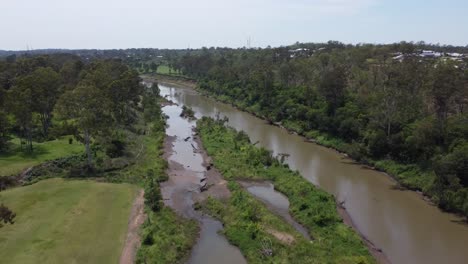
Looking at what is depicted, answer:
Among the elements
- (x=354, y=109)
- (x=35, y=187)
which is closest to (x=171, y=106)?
(x=354, y=109)

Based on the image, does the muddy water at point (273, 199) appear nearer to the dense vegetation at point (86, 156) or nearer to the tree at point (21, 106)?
the dense vegetation at point (86, 156)

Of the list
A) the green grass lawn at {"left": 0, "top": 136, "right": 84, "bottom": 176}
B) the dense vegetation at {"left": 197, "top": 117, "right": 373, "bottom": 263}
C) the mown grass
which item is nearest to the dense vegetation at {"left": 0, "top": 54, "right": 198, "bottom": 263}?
the green grass lawn at {"left": 0, "top": 136, "right": 84, "bottom": 176}

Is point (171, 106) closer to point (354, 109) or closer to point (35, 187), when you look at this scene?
point (354, 109)

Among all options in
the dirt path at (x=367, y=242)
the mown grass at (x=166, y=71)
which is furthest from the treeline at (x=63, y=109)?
the mown grass at (x=166, y=71)

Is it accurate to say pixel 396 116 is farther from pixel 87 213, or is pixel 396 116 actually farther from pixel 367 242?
pixel 87 213

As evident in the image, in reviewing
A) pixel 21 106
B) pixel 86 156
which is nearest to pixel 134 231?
pixel 86 156

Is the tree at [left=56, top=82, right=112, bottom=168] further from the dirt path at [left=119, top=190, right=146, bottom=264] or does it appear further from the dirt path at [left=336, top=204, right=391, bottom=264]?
the dirt path at [left=336, top=204, right=391, bottom=264]
